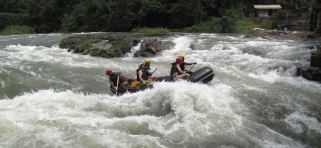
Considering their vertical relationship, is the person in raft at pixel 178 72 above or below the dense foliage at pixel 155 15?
below

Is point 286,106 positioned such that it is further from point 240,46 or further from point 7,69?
point 7,69

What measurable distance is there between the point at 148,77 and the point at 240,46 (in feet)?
25.6

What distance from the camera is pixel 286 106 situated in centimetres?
704

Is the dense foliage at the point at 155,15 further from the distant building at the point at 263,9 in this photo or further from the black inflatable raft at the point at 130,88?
the black inflatable raft at the point at 130,88

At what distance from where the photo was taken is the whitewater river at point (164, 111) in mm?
5336

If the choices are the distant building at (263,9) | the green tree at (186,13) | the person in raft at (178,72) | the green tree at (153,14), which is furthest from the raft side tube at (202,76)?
the distant building at (263,9)

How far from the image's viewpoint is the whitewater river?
534cm

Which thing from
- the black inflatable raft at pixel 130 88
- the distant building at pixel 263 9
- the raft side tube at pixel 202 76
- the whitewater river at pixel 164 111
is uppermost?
the distant building at pixel 263 9

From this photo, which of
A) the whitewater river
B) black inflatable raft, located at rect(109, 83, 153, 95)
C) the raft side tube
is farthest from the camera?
the raft side tube

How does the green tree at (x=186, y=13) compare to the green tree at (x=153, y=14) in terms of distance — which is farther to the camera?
the green tree at (x=153, y=14)

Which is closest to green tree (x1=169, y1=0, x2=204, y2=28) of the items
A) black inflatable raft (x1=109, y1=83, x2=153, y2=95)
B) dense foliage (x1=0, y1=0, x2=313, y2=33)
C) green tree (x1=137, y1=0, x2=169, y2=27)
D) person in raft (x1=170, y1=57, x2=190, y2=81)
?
dense foliage (x1=0, y1=0, x2=313, y2=33)

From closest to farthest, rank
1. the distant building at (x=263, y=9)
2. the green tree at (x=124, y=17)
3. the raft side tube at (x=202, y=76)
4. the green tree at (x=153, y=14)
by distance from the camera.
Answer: the raft side tube at (x=202, y=76) → the distant building at (x=263, y=9) → the green tree at (x=153, y=14) → the green tree at (x=124, y=17)

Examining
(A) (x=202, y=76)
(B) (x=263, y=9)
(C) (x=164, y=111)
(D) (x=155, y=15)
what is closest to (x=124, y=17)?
(D) (x=155, y=15)

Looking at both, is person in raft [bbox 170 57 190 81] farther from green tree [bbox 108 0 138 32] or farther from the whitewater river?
green tree [bbox 108 0 138 32]
